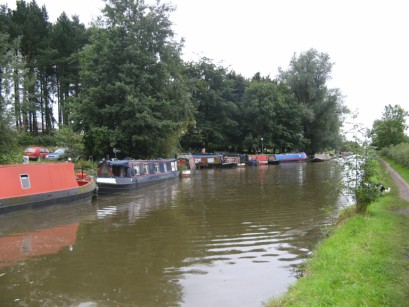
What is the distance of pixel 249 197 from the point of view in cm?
1892

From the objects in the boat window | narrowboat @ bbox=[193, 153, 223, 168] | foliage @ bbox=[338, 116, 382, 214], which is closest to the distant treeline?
narrowboat @ bbox=[193, 153, 223, 168]

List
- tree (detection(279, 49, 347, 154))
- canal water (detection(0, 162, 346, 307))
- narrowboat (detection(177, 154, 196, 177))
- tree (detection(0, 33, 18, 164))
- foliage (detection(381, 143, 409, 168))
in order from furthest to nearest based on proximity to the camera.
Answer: tree (detection(279, 49, 347, 154)) < narrowboat (detection(177, 154, 196, 177)) < foliage (detection(381, 143, 409, 168)) < tree (detection(0, 33, 18, 164)) < canal water (detection(0, 162, 346, 307))

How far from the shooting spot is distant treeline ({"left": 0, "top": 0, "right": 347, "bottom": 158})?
2864cm

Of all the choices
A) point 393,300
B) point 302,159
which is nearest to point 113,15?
point 393,300

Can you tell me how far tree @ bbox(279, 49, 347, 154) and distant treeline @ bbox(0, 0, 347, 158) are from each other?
0.15 metres

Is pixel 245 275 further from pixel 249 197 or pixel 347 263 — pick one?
pixel 249 197

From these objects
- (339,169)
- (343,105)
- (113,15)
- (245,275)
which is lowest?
(245,275)

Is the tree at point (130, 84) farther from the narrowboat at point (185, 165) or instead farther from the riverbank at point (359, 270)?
the riverbank at point (359, 270)

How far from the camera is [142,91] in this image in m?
29.8

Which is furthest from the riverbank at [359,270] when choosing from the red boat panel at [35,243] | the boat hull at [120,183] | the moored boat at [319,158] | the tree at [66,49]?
the moored boat at [319,158]

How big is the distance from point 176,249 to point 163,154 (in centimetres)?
2462

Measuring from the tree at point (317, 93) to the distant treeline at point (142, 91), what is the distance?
5.8 inches

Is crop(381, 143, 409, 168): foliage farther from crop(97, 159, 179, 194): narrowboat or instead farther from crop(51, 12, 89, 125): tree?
crop(51, 12, 89, 125): tree

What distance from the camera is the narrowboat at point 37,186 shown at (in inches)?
556
